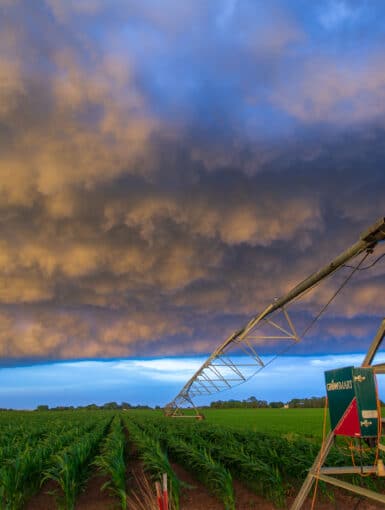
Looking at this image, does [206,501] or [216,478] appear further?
[216,478]

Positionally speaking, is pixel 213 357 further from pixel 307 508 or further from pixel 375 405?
pixel 375 405

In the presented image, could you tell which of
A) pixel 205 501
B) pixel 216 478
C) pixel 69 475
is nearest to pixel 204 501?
pixel 205 501

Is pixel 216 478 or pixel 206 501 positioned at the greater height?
pixel 216 478

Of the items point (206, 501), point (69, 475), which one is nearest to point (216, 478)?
point (206, 501)

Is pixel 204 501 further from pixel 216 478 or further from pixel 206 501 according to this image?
pixel 216 478

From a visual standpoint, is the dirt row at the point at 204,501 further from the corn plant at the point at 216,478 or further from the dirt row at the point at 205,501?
the corn plant at the point at 216,478

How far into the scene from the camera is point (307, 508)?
29.7ft

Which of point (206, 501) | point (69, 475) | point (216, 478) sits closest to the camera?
point (69, 475)

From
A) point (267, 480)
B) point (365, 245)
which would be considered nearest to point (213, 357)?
point (267, 480)

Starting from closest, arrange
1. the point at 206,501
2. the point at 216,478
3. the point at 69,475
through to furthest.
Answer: the point at 69,475, the point at 206,501, the point at 216,478

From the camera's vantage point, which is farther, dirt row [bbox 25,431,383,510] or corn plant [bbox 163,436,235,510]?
dirt row [bbox 25,431,383,510]

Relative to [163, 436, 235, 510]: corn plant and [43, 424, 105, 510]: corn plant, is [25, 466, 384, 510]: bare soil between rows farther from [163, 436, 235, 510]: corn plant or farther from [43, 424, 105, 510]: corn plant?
[43, 424, 105, 510]: corn plant

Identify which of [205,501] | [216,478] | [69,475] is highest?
[69,475]

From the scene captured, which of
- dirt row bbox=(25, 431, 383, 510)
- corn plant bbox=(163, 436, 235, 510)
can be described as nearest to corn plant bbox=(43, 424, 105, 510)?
dirt row bbox=(25, 431, 383, 510)
